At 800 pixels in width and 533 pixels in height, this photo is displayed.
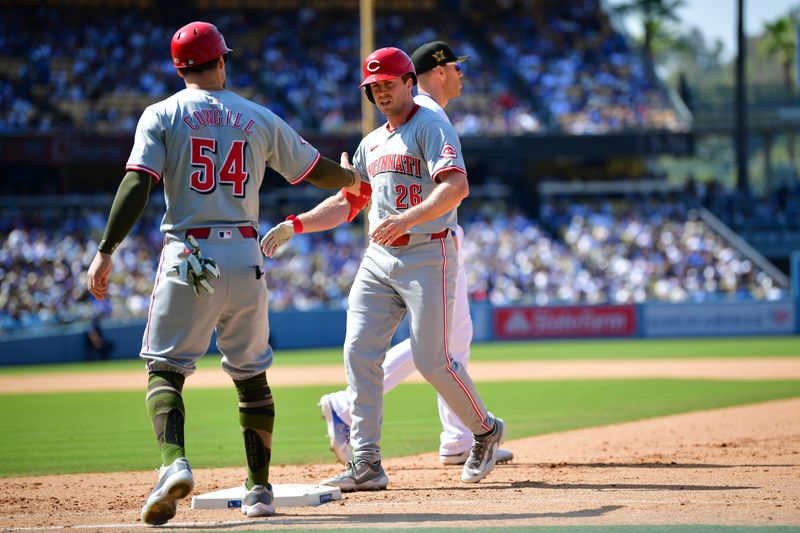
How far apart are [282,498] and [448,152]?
1.90 m

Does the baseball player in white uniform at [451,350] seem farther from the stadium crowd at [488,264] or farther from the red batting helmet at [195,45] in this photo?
the stadium crowd at [488,264]

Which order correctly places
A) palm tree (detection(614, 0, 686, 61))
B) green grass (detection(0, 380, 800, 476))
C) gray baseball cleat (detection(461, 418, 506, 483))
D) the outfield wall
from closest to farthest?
gray baseball cleat (detection(461, 418, 506, 483))
green grass (detection(0, 380, 800, 476))
the outfield wall
palm tree (detection(614, 0, 686, 61))

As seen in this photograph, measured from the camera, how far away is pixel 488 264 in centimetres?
2780

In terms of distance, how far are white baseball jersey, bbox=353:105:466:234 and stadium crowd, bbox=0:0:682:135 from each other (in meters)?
24.2

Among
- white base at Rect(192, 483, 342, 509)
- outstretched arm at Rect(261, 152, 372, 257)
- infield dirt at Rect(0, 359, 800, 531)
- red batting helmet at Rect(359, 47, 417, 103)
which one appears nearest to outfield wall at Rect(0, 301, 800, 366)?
infield dirt at Rect(0, 359, 800, 531)

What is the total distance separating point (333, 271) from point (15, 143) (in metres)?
9.08

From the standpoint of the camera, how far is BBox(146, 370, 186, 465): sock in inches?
177

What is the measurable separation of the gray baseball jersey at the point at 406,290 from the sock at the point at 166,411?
122 centimetres

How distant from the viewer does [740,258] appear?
28.6 m

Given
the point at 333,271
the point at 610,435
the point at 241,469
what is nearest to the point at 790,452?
the point at 610,435

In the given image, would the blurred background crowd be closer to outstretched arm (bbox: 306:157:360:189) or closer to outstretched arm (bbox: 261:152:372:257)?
outstretched arm (bbox: 261:152:372:257)

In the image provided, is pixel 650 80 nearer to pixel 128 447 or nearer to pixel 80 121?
pixel 80 121

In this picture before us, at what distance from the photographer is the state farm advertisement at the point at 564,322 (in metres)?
26.0

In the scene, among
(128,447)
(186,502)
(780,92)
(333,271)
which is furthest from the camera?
(780,92)
